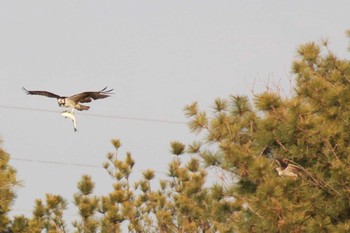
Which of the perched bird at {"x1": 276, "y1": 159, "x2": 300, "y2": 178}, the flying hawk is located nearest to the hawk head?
the flying hawk

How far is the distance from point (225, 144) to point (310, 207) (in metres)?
1.14

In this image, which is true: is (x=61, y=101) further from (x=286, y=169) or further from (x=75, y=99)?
(x=286, y=169)

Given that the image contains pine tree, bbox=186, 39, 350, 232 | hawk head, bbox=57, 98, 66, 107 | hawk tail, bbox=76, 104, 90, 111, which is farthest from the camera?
hawk head, bbox=57, 98, 66, 107

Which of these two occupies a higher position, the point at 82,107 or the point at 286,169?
the point at 82,107

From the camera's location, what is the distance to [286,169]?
13.5m

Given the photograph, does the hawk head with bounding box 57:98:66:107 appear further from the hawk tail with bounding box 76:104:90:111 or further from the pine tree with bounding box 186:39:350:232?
the pine tree with bounding box 186:39:350:232

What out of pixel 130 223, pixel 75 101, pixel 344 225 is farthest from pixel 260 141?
pixel 130 223

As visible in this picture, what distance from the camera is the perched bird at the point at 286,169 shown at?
Answer: 1336cm

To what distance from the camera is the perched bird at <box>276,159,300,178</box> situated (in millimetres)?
13359

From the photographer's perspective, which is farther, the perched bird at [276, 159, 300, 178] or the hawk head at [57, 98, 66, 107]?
the hawk head at [57, 98, 66, 107]

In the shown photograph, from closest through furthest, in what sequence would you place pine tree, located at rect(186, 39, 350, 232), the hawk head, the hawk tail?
1. pine tree, located at rect(186, 39, 350, 232)
2. the hawk tail
3. the hawk head

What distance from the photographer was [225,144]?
13.5 metres

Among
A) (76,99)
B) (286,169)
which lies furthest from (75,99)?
(286,169)

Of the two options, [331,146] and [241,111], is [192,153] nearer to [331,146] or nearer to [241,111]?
[241,111]
